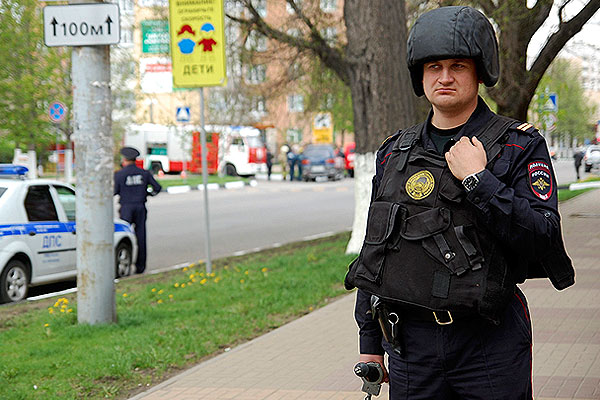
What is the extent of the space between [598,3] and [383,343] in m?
12.7

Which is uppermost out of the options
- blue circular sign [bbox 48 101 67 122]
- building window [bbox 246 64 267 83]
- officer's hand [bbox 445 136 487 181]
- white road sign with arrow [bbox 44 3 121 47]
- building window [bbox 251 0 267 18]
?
building window [bbox 251 0 267 18]

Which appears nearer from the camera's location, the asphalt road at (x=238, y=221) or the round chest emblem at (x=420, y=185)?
the round chest emblem at (x=420, y=185)

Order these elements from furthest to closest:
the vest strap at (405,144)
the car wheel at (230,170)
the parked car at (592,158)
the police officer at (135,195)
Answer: the car wheel at (230,170), the parked car at (592,158), the police officer at (135,195), the vest strap at (405,144)

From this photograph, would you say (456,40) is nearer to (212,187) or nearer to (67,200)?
(67,200)

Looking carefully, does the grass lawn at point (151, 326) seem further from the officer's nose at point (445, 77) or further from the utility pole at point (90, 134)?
the officer's nose at point (445, 77)

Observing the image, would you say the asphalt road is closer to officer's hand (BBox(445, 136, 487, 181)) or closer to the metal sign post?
the metal sign post

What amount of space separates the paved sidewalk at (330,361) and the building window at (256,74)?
926cm

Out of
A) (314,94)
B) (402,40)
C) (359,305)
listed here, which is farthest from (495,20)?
(359,305)

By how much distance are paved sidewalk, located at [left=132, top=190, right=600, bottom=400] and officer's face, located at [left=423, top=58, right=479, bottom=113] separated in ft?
10.6

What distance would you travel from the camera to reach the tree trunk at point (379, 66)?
40.2 ft

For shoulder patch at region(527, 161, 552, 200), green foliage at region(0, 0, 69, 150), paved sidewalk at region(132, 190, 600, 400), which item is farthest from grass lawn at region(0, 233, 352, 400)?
green foliage at region(0, 0, 69, 150)

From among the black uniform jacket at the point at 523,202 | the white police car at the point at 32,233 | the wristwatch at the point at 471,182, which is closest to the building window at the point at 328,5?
the white police car at the point at 32,233

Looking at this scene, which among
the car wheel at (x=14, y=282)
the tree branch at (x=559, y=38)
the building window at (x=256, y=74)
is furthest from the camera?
the building window at (x=256, y=74)

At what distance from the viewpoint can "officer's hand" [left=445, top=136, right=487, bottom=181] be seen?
260 centimetres
